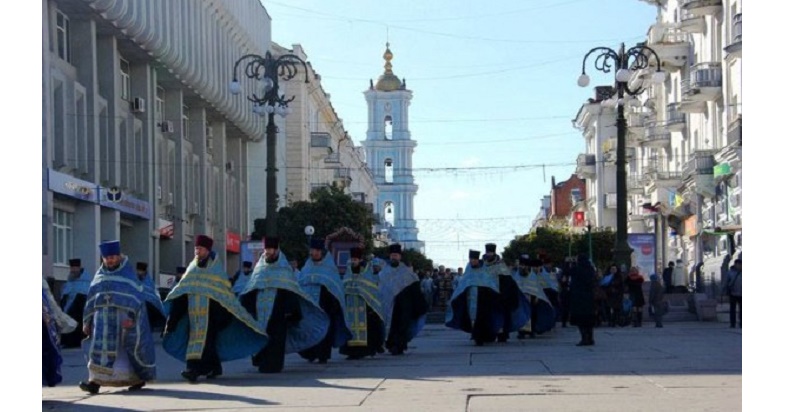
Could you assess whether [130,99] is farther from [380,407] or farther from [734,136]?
[380,407]

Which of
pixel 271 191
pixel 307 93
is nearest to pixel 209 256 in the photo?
pixel 271 191

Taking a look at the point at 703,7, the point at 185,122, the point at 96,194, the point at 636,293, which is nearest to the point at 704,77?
the point at 703,7

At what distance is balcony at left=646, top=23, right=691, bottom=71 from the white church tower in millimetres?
88329

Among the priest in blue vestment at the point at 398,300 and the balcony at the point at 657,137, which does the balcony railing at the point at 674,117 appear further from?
the priest in blue vestment at the point at 398,300

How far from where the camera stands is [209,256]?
18.4m

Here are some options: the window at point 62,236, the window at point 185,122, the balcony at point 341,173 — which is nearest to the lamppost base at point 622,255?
the window at point 62,236

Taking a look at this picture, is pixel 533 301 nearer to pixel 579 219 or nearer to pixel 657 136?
pixel 657 136

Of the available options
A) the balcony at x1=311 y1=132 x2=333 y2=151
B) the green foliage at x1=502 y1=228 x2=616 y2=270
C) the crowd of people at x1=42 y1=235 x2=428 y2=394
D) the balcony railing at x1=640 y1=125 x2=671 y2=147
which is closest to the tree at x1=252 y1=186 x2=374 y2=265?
the green foliage at x1=502 y1=228 x2=616 y2=270

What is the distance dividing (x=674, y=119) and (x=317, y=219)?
16.0 meters

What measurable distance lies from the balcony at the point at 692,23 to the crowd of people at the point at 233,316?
33297 mm

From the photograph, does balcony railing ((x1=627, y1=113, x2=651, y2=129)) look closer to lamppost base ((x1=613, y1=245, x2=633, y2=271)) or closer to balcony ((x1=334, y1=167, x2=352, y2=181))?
balcony ((x1=334, y1=167, x2=352, y2=181))

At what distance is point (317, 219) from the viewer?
6544 centimetres

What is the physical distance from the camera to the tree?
64.2 metres

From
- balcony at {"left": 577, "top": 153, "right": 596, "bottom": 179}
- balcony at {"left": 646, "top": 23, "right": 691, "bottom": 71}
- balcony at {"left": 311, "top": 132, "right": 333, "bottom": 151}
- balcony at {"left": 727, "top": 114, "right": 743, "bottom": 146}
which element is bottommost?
balcony at {"left": 727, "top": 114, "right": 743, "bottom": 146}
